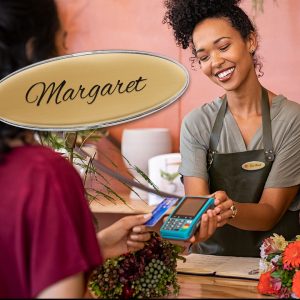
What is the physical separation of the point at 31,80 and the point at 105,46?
26.3 inches

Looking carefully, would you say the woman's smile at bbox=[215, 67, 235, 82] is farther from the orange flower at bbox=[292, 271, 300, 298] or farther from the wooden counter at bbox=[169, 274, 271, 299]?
the orange flower at bbox=[292, 271, 300, 298]

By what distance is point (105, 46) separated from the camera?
280 cm

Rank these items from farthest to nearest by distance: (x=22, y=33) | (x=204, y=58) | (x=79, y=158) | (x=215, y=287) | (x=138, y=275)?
(x=204, y=58) < (x=79, y=158) < (x=215, y=287) < (x=138, y=275) < (x=22, y=33)

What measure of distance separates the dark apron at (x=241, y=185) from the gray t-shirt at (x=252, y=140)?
2 cm

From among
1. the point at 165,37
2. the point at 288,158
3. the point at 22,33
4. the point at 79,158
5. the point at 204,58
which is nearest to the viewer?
the point at 22,33

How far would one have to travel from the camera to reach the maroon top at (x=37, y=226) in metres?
0.96

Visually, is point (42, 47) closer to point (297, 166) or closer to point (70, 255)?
point (70, 255)

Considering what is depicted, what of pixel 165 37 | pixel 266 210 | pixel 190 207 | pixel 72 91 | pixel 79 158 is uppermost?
pixel 165 37

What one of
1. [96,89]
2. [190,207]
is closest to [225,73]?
[96,89]

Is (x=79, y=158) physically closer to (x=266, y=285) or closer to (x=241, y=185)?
(x=241, y=185)

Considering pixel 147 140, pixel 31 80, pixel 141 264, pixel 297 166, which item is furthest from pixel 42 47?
pixel 147 140

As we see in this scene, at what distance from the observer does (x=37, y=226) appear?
955 mm

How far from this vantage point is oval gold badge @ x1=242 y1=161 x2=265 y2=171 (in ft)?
7.60

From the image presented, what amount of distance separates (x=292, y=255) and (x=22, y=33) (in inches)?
37.7
